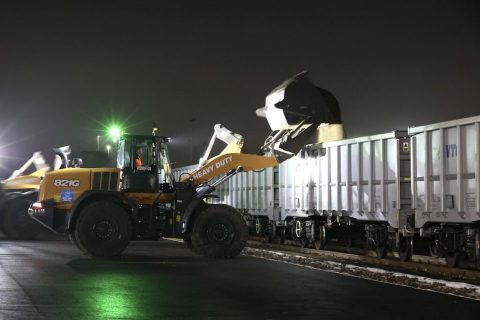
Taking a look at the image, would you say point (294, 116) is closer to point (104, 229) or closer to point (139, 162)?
point (139, 162)

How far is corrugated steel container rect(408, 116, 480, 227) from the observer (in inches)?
553

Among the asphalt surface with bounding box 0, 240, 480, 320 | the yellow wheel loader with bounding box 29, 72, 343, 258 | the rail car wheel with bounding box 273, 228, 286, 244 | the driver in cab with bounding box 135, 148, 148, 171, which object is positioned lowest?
the asphalt surface with bounding box 0, 240, 480, 320

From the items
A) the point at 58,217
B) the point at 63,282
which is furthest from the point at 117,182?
the point at 63,282

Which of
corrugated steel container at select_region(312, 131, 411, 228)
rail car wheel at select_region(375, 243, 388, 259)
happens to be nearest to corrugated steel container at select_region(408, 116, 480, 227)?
corrugated steel container at select_region(312, 131, 411, 228)

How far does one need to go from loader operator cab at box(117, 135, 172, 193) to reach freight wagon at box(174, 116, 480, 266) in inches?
193

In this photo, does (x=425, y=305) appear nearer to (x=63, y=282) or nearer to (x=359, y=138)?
(x=63, y=282)

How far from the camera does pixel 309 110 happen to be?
20391 mm

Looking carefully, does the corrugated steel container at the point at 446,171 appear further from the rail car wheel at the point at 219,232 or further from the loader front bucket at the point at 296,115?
the loader front bucket at the point at 296,115

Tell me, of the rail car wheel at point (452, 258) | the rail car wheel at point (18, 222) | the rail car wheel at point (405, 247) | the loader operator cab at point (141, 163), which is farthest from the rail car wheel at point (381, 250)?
the rail car wheel at point (18, 222)

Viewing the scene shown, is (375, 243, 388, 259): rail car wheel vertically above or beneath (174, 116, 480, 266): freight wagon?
beneath

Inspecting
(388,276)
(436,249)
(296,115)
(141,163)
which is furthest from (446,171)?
(141,163)

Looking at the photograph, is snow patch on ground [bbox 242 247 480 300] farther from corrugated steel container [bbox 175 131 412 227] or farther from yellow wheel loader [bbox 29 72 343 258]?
corrugated steel container [bbox 175 131 412 227]

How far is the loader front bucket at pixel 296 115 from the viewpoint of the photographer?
20.3 meters

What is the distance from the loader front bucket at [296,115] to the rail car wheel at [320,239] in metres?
2.32
